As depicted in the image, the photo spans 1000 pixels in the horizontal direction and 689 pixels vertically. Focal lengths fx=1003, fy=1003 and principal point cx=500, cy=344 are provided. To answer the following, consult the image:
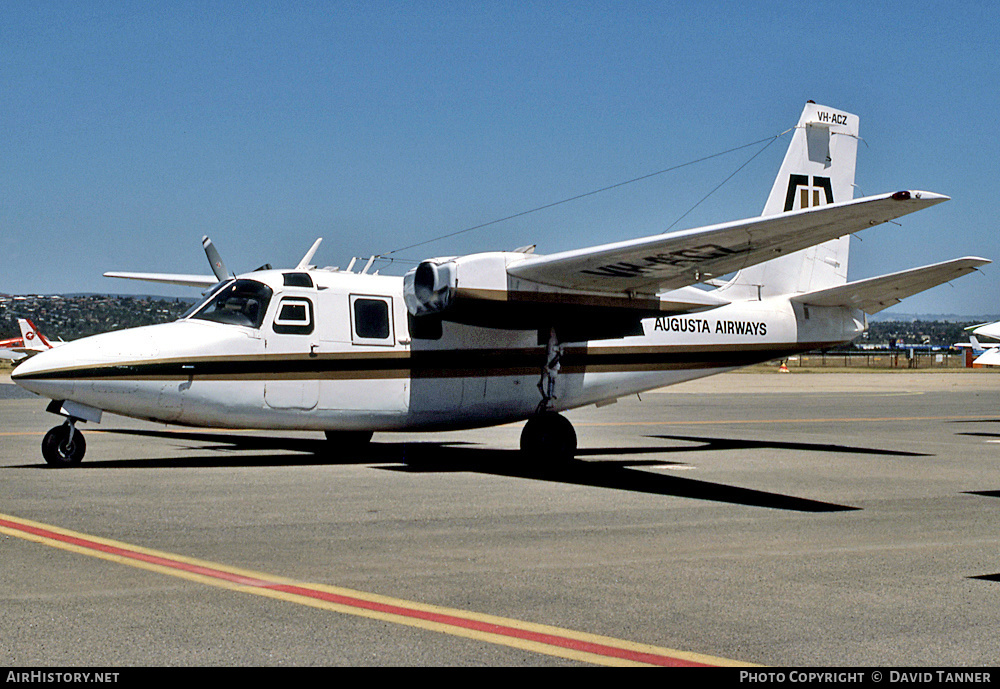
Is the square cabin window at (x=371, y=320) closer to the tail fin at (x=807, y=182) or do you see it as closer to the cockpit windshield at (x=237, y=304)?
the cockpit windshield at (x=237, y=304)

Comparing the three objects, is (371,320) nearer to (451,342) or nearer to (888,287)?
(451,342)

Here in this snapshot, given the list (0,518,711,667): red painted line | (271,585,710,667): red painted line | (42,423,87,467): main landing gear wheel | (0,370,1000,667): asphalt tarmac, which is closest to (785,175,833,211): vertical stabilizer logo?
(0,370,1000,667): asphalt tarmac

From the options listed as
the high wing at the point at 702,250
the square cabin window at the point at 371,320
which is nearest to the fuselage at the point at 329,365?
the square cabin window at the point at 371,320

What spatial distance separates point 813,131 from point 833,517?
10.2 metres

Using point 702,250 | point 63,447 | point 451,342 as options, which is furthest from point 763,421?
point 63,447

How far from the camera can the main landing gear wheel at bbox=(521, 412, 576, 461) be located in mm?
14797

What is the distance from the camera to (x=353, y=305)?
14.6 metres

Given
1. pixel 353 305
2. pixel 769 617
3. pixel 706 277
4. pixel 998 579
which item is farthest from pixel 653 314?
pixel 769 617

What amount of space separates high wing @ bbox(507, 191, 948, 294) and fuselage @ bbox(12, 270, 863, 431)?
5.83 feet

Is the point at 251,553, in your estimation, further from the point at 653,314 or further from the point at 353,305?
the point at 653,314

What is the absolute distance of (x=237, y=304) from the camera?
45.9ft

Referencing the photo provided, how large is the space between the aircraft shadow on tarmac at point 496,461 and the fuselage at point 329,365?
89cm

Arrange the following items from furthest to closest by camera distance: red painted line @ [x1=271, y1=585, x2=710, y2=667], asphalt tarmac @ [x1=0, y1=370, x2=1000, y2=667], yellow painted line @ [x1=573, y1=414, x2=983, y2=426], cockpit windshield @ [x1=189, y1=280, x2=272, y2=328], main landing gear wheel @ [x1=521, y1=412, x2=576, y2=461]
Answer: yellow painted line @ [x1=573, y1=414, x2=983, y2=426] → main landing gear wheel @ [x1=521, y1=412, x2=576, y2=461] → cockpit windshield @ [x1=189, y1=280, x2=272, y2=328] → asphalt tarmac @ [x1=0, y1=370, x2=1000, y2=667] → red painted line @ [x1=271, y1=585, x2=710, y2=667]

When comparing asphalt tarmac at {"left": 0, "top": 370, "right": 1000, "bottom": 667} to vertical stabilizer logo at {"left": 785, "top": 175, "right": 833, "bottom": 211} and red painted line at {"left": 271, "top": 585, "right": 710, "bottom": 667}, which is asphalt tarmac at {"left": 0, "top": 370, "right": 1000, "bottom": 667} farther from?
vertical stabilizer logo at {"left": 785, "top": 175, "right": 833, "bottom": 211}
